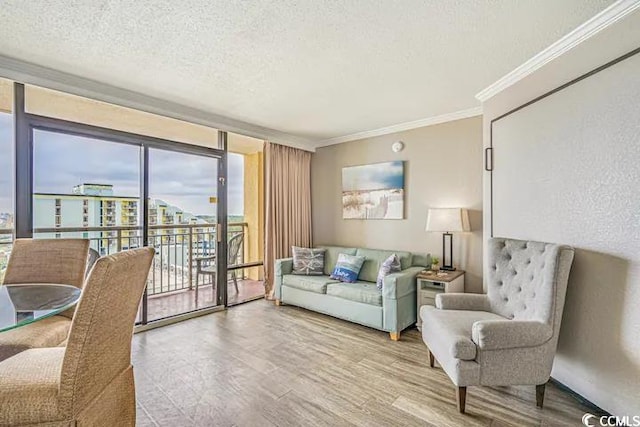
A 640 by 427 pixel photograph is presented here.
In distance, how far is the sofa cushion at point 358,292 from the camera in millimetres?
3207

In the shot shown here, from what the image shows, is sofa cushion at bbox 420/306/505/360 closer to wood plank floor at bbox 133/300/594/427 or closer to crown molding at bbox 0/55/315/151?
wood plank floor at bbox 133/300/594/427

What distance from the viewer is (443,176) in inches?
147

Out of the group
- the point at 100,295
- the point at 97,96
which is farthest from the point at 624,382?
the point at 97,96

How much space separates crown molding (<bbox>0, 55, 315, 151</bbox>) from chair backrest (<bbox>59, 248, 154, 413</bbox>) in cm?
219

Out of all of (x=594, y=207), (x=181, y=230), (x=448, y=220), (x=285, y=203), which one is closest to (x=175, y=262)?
(x=181, y=230)

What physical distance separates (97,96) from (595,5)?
12.8 ft

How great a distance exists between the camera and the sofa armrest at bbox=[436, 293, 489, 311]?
2486 mm

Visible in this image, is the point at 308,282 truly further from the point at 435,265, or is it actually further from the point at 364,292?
the point at 435,265

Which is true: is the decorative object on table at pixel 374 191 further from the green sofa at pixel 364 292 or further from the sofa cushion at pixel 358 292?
the sofa cushion at pixel 358 292

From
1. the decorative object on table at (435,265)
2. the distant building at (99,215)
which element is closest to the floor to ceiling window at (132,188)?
the distant building at (99,215)

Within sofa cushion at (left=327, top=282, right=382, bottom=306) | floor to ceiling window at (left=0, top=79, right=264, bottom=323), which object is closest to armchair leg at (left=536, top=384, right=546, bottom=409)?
sofa cushion at (left=327, top=282, right=382, bottom=306)

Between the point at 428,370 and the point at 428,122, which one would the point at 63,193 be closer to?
the point at 428,370

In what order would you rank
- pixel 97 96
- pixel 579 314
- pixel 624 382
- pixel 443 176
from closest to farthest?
pixel 624 382 → pixel 579 314 → pixel 97 96 → pixel 443 176

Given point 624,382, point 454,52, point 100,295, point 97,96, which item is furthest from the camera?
point 97,96
